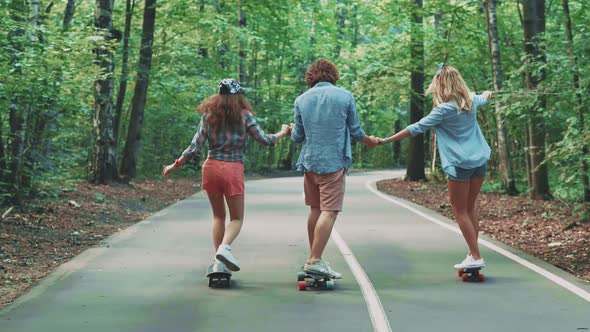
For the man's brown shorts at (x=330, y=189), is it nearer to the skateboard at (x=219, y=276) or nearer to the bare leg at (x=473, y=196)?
the skateboard at (x=219, y=276)

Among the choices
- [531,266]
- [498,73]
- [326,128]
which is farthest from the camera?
[498,73]

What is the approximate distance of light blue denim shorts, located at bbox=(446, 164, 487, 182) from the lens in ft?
30.2

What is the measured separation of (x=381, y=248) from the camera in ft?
38.6

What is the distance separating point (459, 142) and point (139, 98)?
18.3 metres

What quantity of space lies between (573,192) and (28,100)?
1113cm

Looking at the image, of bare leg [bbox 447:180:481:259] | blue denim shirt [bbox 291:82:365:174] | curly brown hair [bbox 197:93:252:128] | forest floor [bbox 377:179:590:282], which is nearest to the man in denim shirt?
blue denim shirt [bbox 291:82:365:174]

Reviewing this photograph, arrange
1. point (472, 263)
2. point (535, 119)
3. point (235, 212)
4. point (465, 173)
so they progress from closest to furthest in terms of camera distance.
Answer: point (472, 263) → point (235, 212) → point (465, 173) → point (535, 119)

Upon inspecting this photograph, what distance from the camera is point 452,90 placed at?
9242 mm

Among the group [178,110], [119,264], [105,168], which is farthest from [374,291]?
[178,110]

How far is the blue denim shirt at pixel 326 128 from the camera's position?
8805mm

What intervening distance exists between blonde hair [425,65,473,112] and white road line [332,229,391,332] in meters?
2.02

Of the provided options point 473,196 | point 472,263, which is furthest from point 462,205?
point 472,263

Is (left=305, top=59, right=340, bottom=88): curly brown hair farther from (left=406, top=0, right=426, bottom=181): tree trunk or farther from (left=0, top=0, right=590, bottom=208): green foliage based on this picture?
(left=406, top=0, right=426, bottom=181): tree trunk

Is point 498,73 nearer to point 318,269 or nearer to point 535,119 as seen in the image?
point 535,119
